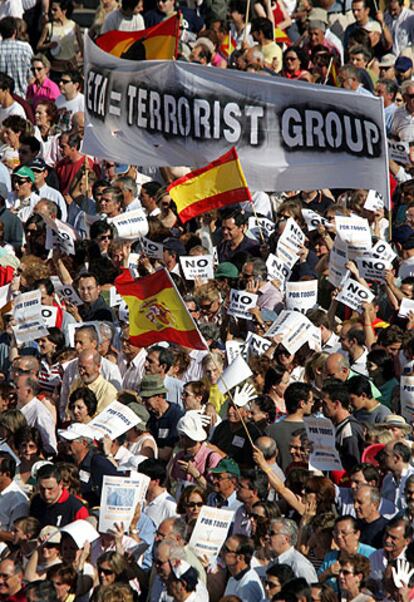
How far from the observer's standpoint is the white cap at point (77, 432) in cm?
1445

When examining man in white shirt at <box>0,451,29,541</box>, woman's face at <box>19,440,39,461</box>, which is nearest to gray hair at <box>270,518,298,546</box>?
man in white shirt at <box>0,451,29,541</box>

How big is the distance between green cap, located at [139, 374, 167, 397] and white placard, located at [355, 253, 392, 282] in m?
2.06

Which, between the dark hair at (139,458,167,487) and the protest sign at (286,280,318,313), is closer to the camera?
the dark hair at (139,458,167,487)

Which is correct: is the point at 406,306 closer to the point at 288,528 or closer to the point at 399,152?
the point at 288,528

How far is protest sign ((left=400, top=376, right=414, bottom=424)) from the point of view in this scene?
1481 cm

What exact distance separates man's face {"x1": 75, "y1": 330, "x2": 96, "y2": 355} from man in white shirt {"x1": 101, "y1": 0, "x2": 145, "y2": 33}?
6886 mm

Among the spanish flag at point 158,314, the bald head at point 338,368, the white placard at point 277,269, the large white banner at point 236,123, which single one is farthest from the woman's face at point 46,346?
the bald head at point 338,368

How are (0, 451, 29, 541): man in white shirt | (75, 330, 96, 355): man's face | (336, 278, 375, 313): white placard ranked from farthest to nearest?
(336, 278, 375, 313): white placard → (75, 330, 96, 355): man's face → (0, 451, 29, 541): man in white shirt

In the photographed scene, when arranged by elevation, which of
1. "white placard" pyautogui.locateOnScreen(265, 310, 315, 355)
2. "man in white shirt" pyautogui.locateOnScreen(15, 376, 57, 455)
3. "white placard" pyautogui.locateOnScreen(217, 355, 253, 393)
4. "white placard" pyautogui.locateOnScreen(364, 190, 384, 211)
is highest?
"white placard" pyautogui.locateOnScreen(217, 355, 253, 393)

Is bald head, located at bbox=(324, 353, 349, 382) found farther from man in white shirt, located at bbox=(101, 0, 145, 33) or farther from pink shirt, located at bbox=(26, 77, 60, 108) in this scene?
man in white shirt, located at bbox=(101, 0, 145, 33)

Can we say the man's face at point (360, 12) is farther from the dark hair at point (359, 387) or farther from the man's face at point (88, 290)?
the dark hair at point (359, 387)

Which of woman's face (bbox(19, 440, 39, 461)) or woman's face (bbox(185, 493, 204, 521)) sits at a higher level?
woman's face (bbox(185, 493, 204, 521))

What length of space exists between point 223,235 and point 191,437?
13.3 feet

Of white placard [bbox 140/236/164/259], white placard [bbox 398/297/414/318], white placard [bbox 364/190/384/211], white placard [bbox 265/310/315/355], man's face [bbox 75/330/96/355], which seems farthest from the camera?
white placard [bbox 364/190/384/211]
